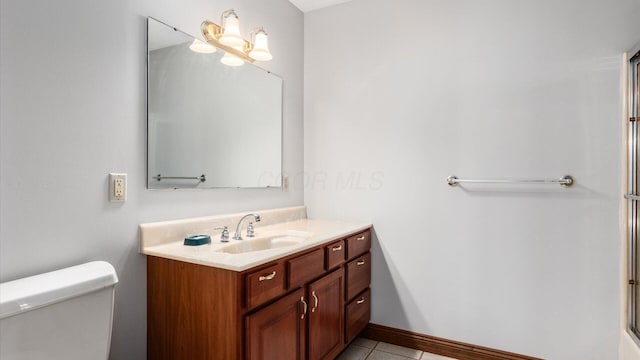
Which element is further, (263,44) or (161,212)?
(263,44)

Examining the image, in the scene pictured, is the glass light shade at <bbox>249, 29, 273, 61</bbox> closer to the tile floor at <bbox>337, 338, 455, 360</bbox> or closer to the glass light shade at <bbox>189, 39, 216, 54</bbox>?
the glass light shade at <bbox>189, 39, 216, 54</bbox>

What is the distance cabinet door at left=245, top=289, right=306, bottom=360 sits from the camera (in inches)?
53.6

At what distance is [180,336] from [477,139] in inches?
74.3

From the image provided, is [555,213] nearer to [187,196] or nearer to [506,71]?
[506,71]

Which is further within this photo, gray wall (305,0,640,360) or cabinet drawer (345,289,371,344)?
cabinet drawer (345,289,371,344)

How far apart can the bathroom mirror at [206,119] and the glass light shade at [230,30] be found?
0.32ft

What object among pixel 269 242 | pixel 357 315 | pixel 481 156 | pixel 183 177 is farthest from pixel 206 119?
pixel 481 156

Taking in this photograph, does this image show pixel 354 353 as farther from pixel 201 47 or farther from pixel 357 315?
pixel 201 47

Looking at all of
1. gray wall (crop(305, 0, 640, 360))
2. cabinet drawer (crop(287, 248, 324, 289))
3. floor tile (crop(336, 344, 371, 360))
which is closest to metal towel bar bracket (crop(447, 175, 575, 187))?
gray wall (crop(305, 0, 640, 360))

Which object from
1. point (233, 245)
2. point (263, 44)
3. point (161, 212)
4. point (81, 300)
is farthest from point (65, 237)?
point (263, 44)

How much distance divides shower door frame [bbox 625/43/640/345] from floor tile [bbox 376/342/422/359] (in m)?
1.11

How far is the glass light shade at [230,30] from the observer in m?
1.85

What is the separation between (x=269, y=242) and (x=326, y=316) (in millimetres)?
494

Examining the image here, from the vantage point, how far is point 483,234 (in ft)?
7.05
